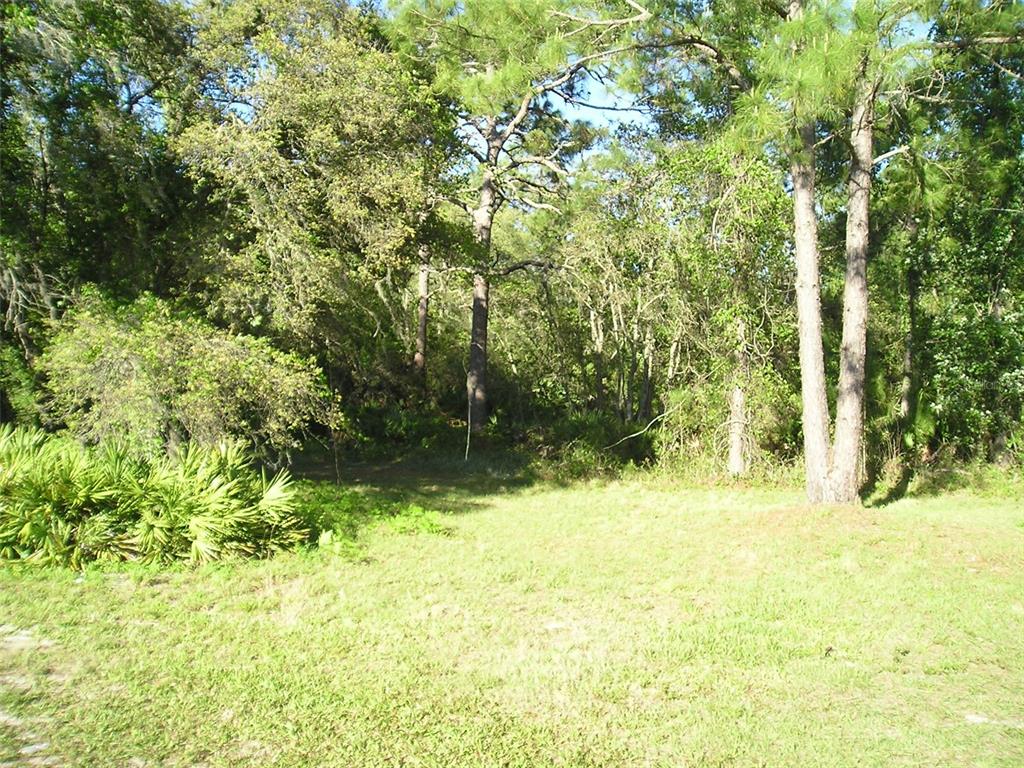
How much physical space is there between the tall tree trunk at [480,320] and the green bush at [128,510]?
8744mm

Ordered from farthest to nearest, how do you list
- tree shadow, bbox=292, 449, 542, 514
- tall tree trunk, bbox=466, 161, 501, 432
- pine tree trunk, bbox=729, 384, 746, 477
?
1. tall tree trunk, bbox=466, 161, 501, 432
2. pine tree trunk, bbox=729, 384, 746, 477
3. tree shadow, bbox=292, 449, 542, 514

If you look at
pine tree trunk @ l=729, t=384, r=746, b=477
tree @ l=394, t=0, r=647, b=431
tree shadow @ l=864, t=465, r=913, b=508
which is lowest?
tree shadow @ l=864, t=465, r=913, b=508

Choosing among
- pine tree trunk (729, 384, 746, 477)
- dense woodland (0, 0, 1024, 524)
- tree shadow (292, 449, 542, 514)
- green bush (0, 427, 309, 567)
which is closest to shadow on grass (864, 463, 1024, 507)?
dense woodland (0, 0, 1024, 524)

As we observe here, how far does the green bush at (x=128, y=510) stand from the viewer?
22.2 feet

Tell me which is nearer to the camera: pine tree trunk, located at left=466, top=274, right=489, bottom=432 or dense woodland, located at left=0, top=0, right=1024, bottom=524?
dense woodland, located at left=0, top=0, right=1024, bottom=524

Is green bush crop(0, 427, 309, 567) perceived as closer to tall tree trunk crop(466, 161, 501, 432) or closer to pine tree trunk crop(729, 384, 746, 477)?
pine tree trunk crop(729, 384, 746, 477)

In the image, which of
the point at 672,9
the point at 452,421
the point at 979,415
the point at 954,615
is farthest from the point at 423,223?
the point at 979,415

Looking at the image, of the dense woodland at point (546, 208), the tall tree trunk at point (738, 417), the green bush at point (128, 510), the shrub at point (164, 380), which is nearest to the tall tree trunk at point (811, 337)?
the dense woodland at point (546, 208)

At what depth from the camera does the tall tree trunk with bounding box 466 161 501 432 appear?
53.8 feet

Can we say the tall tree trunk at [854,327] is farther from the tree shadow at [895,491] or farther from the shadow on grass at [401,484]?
the shadow on grass at [401,484]

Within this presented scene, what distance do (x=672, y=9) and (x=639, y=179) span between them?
384cm

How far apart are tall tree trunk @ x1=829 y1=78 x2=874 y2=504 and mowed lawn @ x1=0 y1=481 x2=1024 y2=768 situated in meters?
1.57

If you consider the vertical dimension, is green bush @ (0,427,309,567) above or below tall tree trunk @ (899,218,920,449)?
below

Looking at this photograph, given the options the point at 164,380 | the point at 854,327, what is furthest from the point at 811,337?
the point at 164,380
